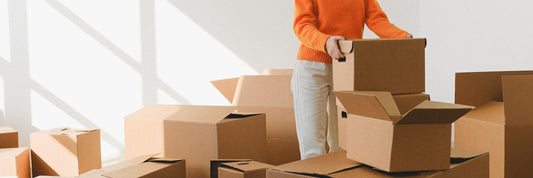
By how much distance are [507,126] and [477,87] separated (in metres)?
0.24

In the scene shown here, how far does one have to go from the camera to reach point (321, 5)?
5.36 ft

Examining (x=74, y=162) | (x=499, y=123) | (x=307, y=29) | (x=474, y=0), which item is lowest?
(x=74, y=162)

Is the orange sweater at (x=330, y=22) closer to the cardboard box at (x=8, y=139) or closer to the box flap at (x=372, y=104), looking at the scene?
the box flap at (x=372, y=104)

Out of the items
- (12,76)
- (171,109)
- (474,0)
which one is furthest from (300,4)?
(12,76)

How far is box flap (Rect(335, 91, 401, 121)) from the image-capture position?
3.81 feet

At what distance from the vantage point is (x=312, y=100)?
164 cm

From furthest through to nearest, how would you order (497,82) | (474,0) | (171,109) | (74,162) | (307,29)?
1. (474,0)
2. (74,162)
3. (171,109)
4. (497,82)
5. (307,29)

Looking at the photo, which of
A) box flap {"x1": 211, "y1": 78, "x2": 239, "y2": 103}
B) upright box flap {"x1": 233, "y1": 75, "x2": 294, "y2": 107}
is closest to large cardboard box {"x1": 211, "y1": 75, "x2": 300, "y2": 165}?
upright box flap {"x1": 233, "y1": 75, "x2": 294, "y2": 107}

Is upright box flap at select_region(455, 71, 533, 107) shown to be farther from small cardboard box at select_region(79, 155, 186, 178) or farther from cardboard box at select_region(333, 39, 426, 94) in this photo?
small cardboard box at select_region(79, 155, 186, 178)

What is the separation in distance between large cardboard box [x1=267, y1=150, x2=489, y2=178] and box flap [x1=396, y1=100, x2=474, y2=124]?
136mm

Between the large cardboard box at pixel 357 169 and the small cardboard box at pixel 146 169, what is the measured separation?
53 cm

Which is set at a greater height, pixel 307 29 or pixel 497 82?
pixel 307 29

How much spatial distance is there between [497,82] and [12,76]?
2862 millimetres

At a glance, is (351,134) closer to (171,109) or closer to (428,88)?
(171,109)
